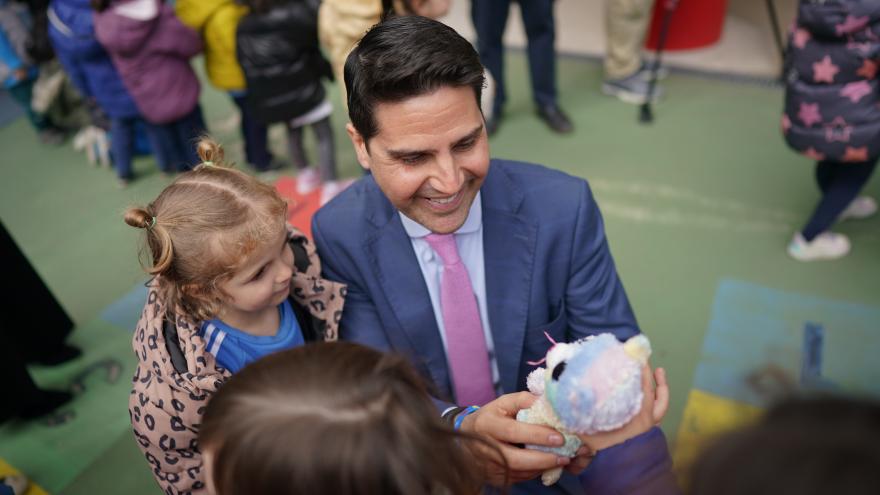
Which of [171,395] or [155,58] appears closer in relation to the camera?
[171,395]

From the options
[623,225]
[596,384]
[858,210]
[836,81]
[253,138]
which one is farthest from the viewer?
[253,138]

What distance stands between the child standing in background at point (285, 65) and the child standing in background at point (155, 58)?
0.42 m

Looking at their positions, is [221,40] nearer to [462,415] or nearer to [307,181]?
[307,181]

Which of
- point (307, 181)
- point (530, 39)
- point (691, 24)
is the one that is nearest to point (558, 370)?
point (307, 181)

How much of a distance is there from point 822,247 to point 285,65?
114 inches

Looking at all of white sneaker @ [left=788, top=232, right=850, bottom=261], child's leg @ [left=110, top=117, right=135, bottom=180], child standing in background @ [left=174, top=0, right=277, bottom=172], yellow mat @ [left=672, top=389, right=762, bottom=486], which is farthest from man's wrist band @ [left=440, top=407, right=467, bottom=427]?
child's leg @ [left=110, top=117, right=135, bottom=180]

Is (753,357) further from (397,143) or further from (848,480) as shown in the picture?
(848,480)

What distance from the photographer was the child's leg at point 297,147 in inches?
157

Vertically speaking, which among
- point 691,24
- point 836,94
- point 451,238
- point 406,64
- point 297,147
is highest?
point 406,64

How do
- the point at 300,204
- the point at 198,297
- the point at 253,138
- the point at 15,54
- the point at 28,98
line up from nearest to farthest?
the point at 198,297
the point at 300,204
the point at 253,138
the point at 15,54
the point at 28,98

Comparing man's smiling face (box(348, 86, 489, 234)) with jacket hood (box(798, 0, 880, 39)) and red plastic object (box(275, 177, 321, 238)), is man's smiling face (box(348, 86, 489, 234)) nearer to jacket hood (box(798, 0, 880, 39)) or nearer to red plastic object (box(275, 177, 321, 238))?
jacket hood (box(798, 0, 880, 39))

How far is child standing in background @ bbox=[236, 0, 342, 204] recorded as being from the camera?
346cm

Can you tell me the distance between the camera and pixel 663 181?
3613 millimetres

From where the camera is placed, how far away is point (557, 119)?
417cm
